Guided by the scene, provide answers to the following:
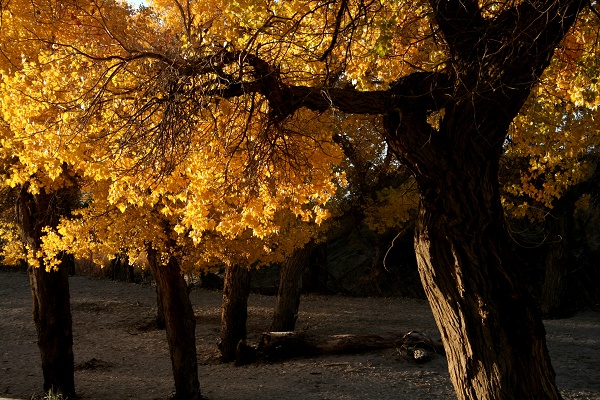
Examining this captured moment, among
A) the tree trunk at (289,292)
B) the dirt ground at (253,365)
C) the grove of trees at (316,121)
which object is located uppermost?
the grove of trees at (316,121)

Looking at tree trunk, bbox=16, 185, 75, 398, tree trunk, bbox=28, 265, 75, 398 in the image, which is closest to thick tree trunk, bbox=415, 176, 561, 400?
tree trunk, bbox=16, 185, 75, 398

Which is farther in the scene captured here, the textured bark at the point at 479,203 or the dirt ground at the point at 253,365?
the dirt ground at the point at 253,365

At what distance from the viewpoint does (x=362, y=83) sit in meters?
6.34

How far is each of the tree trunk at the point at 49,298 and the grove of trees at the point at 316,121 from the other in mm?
1454

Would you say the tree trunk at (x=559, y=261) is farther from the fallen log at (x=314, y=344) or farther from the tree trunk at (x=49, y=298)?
the tree trunk at (x=49, y=298)

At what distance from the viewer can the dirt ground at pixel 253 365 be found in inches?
417

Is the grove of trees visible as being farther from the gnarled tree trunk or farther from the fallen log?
the gnarled tree trunk

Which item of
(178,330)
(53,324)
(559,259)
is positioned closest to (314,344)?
(178,330)

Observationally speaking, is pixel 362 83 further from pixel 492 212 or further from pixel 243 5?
pixel 492 212

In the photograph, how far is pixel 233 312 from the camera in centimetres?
1371

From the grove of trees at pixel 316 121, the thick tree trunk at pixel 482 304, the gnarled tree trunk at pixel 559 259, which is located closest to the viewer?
the thick tree trunk at pixel 482 304

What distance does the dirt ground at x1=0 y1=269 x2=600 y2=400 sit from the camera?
10.6 meters

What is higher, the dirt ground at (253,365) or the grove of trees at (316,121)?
the grove of trees at (316,121)

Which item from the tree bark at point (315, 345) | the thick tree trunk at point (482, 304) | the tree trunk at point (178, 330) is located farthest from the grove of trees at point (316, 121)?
the tree bark at point (315, 345)
